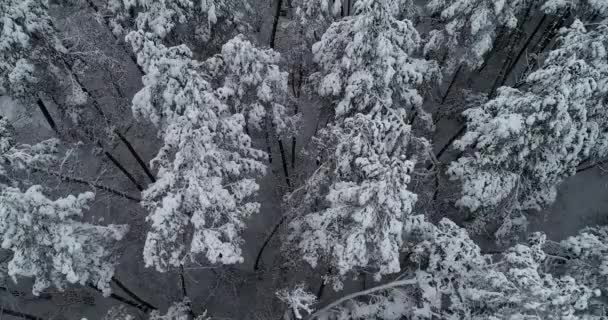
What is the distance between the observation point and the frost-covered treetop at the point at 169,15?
51.3ft

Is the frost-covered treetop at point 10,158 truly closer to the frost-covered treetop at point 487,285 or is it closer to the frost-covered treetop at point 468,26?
the frost-covered treetop at point 487,285

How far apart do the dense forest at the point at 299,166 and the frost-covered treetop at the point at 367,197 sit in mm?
63

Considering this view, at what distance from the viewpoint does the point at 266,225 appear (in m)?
22.0

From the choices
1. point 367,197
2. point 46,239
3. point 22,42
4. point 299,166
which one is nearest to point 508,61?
point 299,166

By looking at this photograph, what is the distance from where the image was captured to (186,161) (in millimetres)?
11484

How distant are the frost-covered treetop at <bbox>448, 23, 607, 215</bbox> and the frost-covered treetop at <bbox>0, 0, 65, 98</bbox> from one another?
15.6 meters

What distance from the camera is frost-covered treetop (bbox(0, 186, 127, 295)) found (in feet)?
34.8

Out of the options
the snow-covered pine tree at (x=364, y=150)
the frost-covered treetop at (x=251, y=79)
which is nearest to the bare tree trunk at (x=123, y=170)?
the frost-covered treetop at (x=251, y=79)

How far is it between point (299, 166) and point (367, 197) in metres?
11.2

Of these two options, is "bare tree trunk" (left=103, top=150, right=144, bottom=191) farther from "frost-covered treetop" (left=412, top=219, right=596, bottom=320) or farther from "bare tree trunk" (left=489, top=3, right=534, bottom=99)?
"bare tree trunk" (left=489, top=3, right=534, bottom=99)

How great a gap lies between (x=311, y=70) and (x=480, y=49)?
728 cm

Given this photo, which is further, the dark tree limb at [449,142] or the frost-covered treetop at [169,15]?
the dark tree limb at [449,142]

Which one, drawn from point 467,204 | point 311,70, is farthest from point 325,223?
point 311,70

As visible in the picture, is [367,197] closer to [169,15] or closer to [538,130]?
[538,130]
